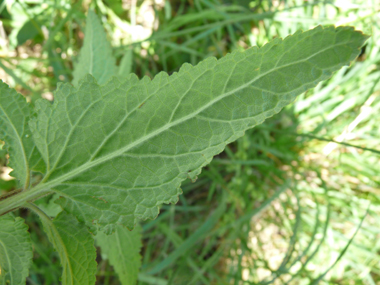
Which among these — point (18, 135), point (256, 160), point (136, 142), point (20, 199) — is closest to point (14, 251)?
point (20, 199)

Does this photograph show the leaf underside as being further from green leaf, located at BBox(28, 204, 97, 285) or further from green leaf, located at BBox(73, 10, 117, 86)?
green leaf, located at BBox(73, 10, 117, 86)

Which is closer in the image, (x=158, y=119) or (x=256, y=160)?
(x=158, y=119)

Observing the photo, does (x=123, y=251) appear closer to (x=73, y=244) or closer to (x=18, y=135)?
(x=73, y=244)

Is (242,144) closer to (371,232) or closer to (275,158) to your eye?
(275,158)

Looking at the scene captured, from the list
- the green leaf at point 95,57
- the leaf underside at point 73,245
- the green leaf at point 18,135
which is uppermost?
the green leaf at point 95,57

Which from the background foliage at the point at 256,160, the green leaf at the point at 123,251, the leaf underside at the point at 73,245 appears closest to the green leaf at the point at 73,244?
the leaf underside at the point at 73,245

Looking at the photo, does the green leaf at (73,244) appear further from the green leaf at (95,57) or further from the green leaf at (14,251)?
the green leaf at (95,57)

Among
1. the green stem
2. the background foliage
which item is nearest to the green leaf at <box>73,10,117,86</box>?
the green stem
